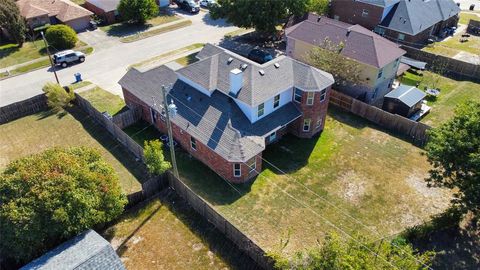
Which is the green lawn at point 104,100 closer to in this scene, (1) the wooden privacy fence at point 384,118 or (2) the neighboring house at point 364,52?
(2) the neighboring house at point 364,52

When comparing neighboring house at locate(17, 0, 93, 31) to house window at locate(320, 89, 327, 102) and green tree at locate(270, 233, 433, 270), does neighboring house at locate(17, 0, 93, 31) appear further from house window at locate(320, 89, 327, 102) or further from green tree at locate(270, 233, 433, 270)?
green tree at locate(270, 233, 433, 270)

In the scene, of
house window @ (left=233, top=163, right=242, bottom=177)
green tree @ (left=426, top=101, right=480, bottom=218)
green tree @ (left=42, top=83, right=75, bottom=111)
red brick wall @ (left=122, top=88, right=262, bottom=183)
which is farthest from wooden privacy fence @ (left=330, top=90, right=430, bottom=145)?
green tree @ (left=42, top=83, right=75, bottom=111)

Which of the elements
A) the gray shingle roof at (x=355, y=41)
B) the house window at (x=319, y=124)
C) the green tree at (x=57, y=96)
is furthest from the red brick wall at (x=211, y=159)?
the gray shingle roof at (x=355, y=41)

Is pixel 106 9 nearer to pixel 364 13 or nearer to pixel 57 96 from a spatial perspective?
pixel 57 96

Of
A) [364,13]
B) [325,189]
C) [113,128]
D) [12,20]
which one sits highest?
[12,20]

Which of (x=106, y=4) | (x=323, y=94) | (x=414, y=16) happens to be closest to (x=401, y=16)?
(x=414, y=16)

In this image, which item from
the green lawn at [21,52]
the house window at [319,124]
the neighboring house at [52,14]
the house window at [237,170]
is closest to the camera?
the house window at [237,170]
